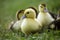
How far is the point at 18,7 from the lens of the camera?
7391 millimetres

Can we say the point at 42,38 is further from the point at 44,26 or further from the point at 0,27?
the point at 0,27

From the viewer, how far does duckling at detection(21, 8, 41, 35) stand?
4.67m

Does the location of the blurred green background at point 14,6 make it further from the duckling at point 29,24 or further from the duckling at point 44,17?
the duckling at point 29,24

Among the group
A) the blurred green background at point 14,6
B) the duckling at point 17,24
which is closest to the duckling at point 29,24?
the duckling at point 17,24

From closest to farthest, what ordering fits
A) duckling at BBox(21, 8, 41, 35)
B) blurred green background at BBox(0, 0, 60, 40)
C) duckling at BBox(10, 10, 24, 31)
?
1. duckling at BBox(21, 8, 41, 35)
2. duckling at BBox(10, 10, 24, 31)
3. blurred green background at BBox(0, 0, 60, 40)

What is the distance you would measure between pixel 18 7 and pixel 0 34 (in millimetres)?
2647

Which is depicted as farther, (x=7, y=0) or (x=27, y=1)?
(x=7, y=0)

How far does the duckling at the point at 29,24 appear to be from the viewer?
15.3 feet

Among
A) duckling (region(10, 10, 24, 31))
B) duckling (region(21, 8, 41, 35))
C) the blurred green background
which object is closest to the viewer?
duckling (region(21, 8, 41, 35))

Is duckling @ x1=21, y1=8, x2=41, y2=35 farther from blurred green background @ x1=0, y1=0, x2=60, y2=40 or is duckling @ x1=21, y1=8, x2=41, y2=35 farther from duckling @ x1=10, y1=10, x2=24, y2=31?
blurred green background @ x1=0, y1=0, x2=60, y2=40

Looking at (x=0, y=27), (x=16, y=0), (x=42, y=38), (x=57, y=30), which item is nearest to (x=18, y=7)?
(x=16, y=0)

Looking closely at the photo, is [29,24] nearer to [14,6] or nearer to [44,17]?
[44,17]

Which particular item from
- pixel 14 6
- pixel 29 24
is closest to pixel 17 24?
pixel 29 24

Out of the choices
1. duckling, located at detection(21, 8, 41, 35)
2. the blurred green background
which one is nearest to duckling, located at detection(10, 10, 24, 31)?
duckling, located at detection(21, 8, 41, 35)
